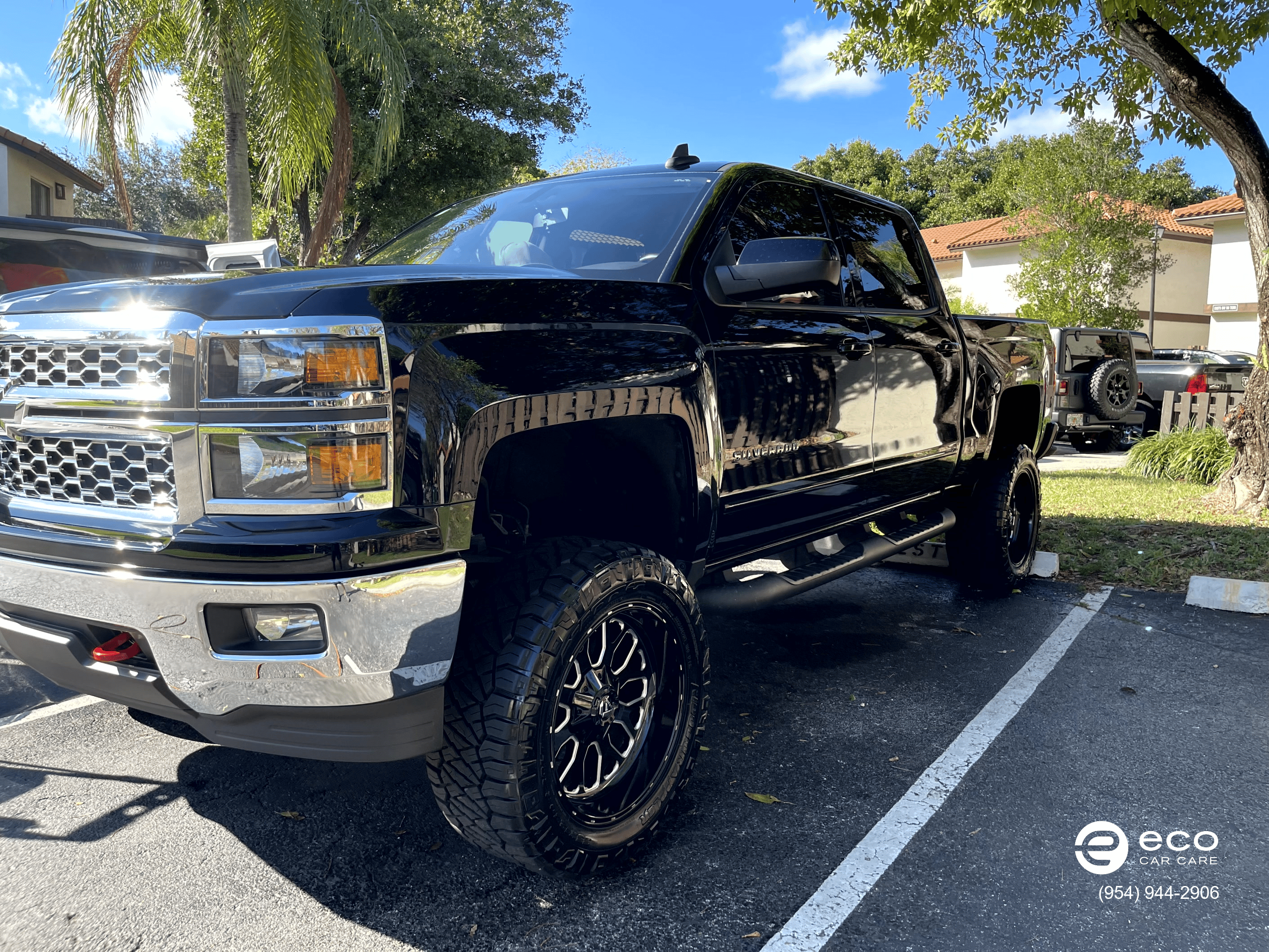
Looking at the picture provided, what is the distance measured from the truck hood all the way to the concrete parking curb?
4.77m

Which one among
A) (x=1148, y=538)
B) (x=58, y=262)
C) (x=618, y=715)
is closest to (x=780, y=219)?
(x=618, y=715)

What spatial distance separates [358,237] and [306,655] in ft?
68.9

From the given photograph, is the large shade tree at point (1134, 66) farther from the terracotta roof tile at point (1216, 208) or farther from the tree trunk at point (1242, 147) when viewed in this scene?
the terracotta roof tile at point (1216, 208)

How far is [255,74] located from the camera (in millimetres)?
11258

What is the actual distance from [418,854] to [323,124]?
10788mm

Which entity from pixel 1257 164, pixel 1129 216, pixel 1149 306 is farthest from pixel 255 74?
pixel 1149 306

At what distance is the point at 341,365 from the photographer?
204 centimetres

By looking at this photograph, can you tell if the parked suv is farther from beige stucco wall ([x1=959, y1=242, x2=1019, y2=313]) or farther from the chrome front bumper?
beige stucco wall ([x1=959, y1=242, x2=1019, y2=313])

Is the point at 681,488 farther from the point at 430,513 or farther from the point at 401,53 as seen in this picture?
the point at 401,53

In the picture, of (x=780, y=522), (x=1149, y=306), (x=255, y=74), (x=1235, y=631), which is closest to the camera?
(x=780, y=522)

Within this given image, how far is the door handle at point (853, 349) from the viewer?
3695 millimetres

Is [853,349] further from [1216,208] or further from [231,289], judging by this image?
[1216,208]

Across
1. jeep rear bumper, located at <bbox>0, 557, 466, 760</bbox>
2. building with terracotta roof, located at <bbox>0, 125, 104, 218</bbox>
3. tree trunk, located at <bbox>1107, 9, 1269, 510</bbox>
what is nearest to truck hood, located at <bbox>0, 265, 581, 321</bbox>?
jeep rear bumper, located at <bbox>0, 557, 466, 760</bbox>

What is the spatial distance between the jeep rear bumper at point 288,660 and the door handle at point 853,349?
2.03 meters
